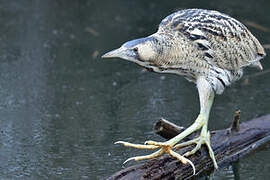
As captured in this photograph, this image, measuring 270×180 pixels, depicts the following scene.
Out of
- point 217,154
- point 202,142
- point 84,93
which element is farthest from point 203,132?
point 84,93

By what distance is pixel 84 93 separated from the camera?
4.58 meters

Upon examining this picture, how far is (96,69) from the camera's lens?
199 inches

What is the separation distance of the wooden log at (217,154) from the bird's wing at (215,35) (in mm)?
393

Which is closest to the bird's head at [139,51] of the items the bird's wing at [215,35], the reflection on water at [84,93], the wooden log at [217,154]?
the bird's wing at [215,35]

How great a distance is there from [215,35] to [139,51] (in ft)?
2.15

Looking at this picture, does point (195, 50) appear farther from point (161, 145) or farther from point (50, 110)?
point (50, 110)

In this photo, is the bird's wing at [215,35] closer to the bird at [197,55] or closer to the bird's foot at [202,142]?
the bird at [197,55]

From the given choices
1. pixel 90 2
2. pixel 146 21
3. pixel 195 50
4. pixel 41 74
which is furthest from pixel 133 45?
pixel 90 2

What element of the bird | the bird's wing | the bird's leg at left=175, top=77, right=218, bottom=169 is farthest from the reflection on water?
the bird's wing

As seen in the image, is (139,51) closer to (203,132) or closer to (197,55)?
(197,55)

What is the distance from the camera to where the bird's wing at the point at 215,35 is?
3.32 meters

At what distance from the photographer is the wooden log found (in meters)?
2.96

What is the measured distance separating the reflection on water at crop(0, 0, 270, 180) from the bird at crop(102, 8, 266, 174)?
0.38 meters

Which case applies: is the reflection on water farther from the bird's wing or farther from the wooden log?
the bird's wing
